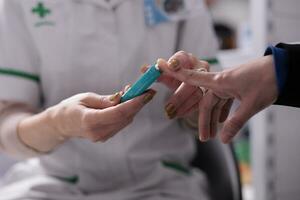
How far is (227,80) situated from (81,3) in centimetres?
35

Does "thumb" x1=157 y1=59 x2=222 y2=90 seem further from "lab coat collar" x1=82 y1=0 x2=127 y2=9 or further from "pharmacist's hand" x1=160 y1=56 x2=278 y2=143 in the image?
"lab coat collar" x1=82 y1=0 x2=127 y2=9

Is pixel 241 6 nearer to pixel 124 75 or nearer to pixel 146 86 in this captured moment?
pixel 124 75

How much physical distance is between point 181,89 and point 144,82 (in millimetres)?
62

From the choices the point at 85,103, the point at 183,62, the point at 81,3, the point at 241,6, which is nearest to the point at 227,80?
the point at 183,62

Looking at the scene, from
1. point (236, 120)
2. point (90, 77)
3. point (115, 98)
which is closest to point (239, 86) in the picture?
point (236, 120)

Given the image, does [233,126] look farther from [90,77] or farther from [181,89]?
[90,77]

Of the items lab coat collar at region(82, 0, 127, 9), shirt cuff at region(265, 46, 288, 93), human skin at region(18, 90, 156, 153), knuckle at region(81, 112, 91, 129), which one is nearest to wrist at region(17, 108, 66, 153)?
human skin at region(18, 90, 156, 153)

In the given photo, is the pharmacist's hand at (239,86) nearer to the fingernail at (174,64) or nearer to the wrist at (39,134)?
the fingernail at (174,64)

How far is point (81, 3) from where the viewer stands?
711 mm

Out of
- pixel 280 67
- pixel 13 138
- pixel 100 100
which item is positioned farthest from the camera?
pixel 13 138

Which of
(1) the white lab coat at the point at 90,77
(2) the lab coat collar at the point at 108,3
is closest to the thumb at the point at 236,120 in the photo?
(1) the white lab coat at the point at 90,77

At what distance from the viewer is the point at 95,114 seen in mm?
526

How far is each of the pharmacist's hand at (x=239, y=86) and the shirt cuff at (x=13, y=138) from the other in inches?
12.2

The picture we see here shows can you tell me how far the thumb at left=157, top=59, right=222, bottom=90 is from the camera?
0.47 m
